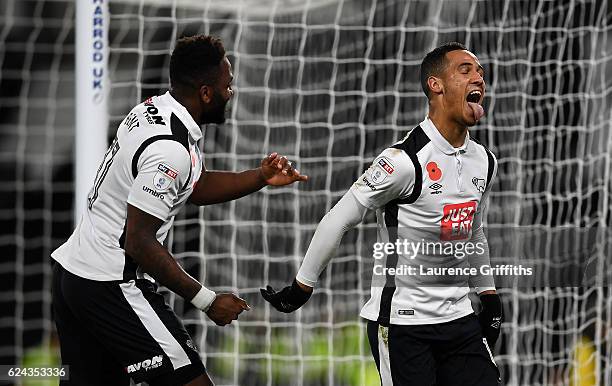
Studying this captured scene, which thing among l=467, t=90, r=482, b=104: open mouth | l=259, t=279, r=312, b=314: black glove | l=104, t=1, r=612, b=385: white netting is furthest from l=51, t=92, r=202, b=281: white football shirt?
l=104, t=1, r=612, b=385: white netting

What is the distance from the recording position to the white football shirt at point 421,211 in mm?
4246

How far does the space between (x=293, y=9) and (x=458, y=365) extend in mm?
3757

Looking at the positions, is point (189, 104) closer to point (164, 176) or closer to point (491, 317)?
point (164, 176)

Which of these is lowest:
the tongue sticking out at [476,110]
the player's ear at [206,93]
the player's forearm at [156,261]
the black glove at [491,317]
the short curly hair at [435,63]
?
the black glove at [491,317]

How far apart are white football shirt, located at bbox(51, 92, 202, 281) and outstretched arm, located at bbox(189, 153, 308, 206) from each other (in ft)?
1.26

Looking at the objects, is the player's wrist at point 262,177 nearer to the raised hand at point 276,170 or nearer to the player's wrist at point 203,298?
the raised hand at point 276,170

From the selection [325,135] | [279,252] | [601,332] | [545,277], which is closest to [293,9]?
[325,135]

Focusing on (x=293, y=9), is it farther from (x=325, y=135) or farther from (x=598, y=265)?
(x=598, y=265)

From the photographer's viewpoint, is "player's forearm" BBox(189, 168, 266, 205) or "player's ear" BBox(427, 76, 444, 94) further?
"player's forearm" BBox(189, 168, 266, 205)

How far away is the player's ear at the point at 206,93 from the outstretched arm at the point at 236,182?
415 mm

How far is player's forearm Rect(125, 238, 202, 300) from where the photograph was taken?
406cm

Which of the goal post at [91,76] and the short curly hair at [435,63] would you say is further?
the goal post at [91,76]

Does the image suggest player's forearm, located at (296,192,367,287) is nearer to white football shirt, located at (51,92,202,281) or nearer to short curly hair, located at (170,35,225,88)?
white football shirt, located at (51,92,202,281)

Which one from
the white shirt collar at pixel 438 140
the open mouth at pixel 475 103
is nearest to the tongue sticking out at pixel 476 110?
the open mouth at pixel 475 103
